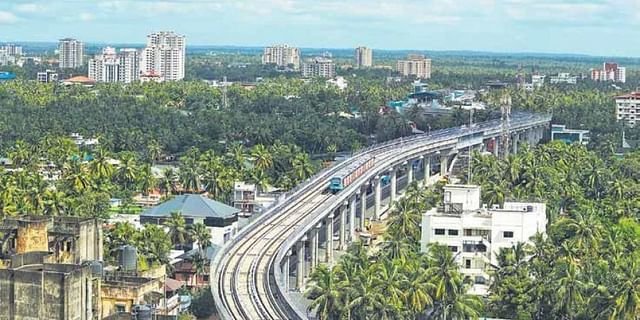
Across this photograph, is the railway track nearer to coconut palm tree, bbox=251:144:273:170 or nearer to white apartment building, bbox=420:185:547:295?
white apartment building, bbox=420:185:547:295

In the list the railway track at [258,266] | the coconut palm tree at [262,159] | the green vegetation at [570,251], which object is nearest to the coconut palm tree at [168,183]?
the coconut palm tree at [262,159]

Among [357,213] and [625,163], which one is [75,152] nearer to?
[357,213]

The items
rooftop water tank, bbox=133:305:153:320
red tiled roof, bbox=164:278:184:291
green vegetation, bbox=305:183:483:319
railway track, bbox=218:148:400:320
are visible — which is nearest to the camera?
rooftop water tank, bbox=133:305:153:320

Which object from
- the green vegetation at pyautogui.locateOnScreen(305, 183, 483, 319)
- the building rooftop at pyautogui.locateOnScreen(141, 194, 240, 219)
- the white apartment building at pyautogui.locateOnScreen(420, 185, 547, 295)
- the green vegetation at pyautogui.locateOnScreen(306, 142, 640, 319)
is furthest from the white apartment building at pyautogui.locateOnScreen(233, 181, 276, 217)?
the green vegetation at pyautogui.locateOnScreen(305, 183, 483, 319)

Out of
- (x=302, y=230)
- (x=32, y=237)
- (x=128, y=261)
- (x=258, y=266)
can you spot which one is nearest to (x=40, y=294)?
(x=32, y=237)

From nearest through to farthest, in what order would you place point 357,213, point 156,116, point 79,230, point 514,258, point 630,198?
point 79,230, point 514,258, point 630,198, point 357,213, point 156,116

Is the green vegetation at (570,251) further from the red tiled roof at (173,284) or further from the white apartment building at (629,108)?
the white apartment building at (629,108)

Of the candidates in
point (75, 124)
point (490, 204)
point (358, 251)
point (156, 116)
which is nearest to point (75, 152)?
point (75, 124)

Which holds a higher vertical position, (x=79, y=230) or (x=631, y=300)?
(x=79, y=230)
